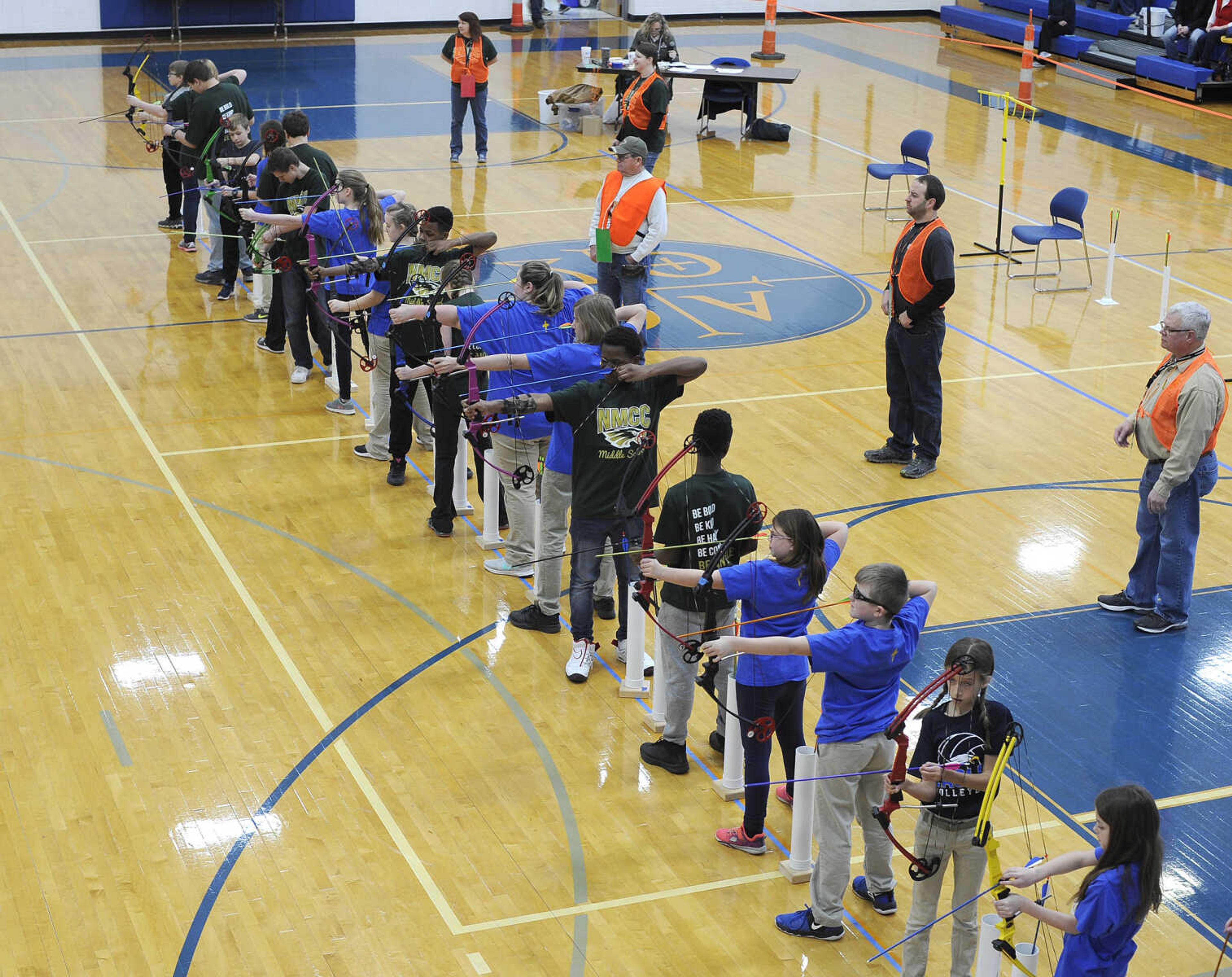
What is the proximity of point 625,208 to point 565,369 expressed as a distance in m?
3.93

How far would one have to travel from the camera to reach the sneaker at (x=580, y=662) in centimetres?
768

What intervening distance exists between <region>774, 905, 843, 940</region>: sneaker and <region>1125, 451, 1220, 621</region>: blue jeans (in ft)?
11.4

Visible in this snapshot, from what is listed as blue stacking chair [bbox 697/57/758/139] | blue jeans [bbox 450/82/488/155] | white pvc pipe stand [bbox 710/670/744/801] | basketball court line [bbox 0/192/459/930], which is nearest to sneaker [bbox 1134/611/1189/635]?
white pvc pipe stand [bbox 710/670/744/801]

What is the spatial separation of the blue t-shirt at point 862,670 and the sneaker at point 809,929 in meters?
0.71

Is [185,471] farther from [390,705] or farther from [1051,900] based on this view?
[1051,900]

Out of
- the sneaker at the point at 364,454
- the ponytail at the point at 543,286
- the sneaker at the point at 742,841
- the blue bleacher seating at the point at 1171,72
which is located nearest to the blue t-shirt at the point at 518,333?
the ponytail at the point at 543,286

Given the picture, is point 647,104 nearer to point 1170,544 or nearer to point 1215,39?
point 1170,544

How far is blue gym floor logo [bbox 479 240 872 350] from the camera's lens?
42.3ft

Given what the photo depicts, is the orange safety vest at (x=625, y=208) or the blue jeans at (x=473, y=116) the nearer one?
the orange safety vest at (x=625, y=208)

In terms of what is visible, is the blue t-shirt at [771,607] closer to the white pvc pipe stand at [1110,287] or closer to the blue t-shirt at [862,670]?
the blue t-shirt at [862,670]

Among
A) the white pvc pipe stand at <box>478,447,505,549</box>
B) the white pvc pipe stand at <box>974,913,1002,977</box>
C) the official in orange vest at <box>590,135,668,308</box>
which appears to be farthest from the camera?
the official in orange vest at <box>590,135,668,308</box>

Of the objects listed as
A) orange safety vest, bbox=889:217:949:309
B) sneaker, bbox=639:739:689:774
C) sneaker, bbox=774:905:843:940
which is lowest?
sneaker, bbox=774:905:843:940

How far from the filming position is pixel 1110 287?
13.9 m

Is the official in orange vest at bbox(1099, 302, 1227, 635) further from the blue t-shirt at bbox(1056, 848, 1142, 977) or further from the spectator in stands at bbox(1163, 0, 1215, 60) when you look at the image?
the spectator in stands at bbox(1163, 0, 1215, 60)
